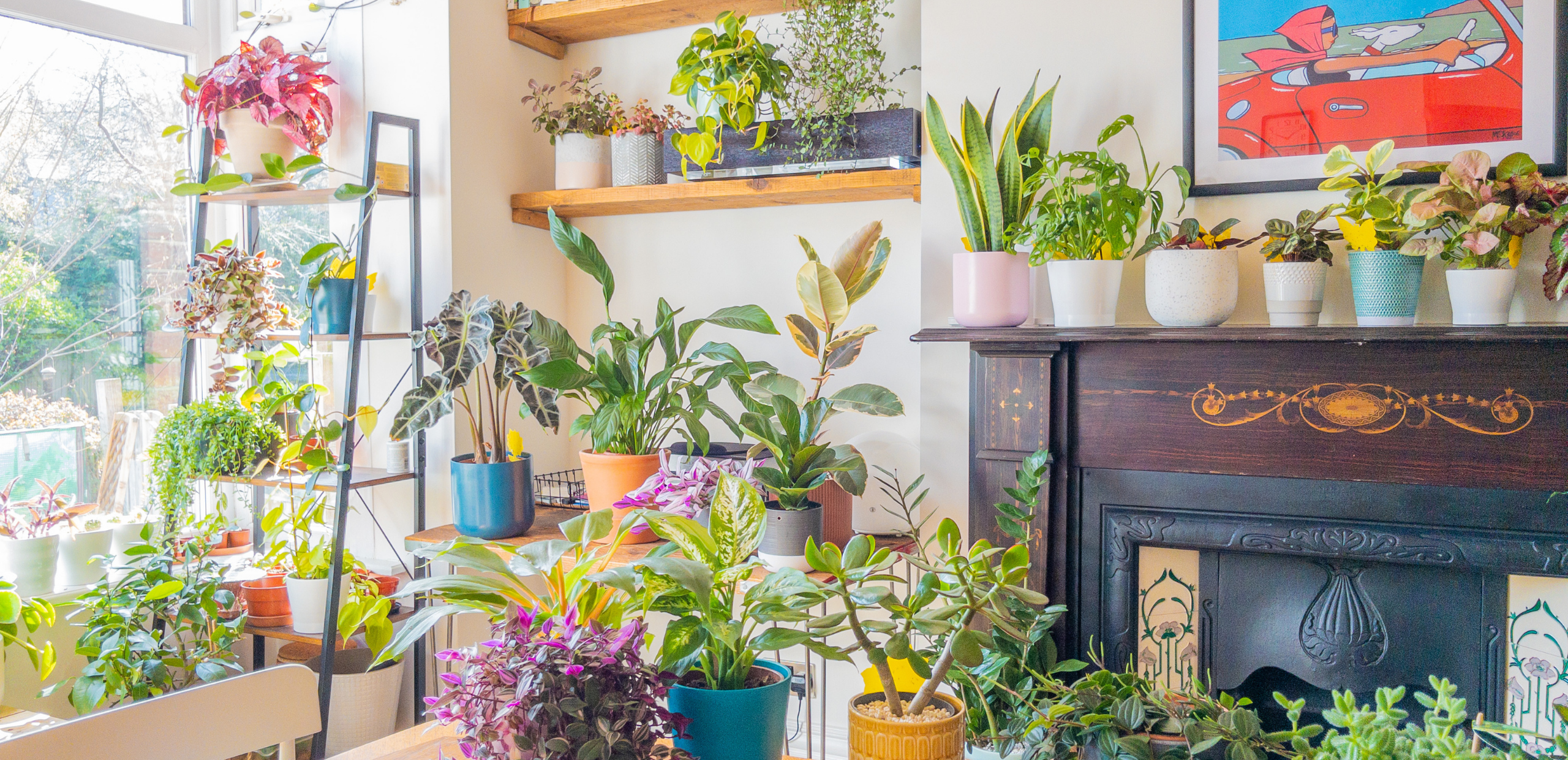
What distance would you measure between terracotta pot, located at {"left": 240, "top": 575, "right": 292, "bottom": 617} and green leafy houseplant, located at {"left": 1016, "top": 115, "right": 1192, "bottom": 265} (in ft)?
6.38

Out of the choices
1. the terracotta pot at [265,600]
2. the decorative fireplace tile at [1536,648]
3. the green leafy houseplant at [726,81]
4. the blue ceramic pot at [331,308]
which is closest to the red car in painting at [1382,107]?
the decorative fireplace tile at [1536,648]

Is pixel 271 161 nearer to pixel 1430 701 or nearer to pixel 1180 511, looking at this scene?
pixel 1180 511

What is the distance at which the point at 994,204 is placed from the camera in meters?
1.89

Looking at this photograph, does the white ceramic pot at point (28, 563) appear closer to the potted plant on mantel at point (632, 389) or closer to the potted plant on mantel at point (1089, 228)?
the potted plant on mantel at point (632, 389)

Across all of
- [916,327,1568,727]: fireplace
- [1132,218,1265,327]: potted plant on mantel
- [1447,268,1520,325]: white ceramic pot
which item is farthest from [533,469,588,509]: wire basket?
[1447,268,1520,325]: white ceramic pot

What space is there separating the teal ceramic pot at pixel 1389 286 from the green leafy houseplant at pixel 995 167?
0.59 meters

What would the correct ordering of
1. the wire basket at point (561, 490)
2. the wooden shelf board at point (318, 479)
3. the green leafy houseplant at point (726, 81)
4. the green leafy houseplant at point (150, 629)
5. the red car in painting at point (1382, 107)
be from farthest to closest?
the wire basket at point (561, 490)
the wooden shelf board at point (318, 479)
the green leafy houseplant at point (726, 81)
the green leafy houseplant at point (150, 629)
the red car in painting at point (1382, 107)

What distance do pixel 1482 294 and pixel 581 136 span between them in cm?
205

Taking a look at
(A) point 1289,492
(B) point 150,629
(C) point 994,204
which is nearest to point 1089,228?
(C) point 994,204

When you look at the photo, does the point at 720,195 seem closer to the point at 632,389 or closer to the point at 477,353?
the point at 632,389

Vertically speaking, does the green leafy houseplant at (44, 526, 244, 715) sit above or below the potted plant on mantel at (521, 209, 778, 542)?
below

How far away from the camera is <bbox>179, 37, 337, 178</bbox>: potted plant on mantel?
7.77ft

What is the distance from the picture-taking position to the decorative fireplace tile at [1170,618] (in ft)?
6.41

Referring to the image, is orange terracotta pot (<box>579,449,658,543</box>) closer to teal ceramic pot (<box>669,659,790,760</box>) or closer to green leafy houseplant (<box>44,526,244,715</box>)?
green leafy houseplant (<box>44,526,244,715</box>)
